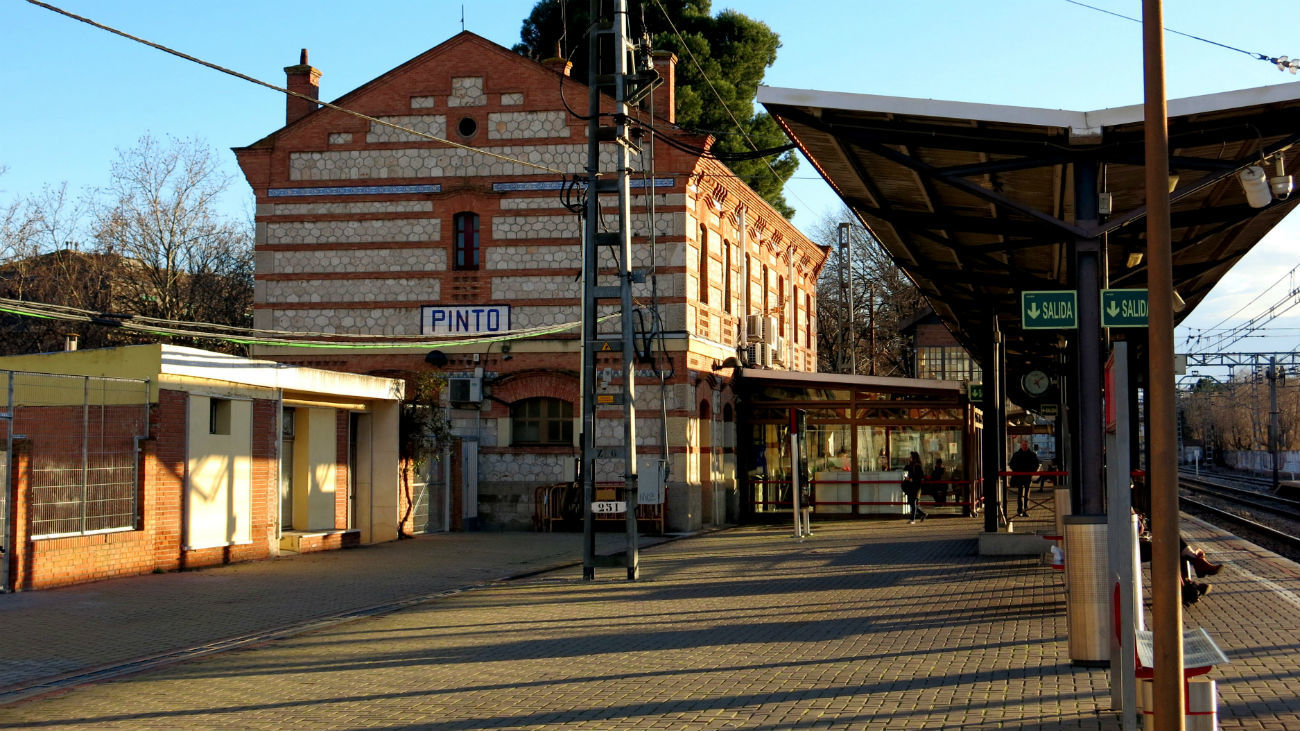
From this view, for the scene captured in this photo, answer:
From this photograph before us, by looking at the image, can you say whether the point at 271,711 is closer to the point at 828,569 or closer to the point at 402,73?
the point at 828,569

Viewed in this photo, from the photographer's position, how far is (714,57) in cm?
4669

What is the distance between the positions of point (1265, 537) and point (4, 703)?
88.5 feet

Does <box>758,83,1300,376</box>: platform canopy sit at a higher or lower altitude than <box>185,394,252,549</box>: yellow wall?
higher

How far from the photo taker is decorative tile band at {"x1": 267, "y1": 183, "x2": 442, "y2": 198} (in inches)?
1033

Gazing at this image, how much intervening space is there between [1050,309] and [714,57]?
123 ft

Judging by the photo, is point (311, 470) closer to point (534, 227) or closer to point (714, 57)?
point (534, 227)

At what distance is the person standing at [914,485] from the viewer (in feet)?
88.9

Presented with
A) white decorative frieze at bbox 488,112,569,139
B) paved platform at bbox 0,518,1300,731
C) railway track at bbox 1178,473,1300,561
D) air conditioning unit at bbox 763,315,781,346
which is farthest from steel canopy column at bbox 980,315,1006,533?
white decorative frieze at bbox 488,112,569,139

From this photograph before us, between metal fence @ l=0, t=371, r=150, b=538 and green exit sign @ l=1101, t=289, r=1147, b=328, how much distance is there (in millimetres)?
12498

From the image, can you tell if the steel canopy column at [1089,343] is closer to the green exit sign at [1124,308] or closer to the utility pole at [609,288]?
the green exit sign at [1124,308]

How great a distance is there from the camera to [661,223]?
25406 mm

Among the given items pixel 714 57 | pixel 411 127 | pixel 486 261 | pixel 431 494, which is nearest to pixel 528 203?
pixel 486 261

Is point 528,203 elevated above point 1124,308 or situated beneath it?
elevated above

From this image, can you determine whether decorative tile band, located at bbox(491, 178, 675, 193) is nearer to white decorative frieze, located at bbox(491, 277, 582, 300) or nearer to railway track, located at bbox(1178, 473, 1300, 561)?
white decorative frieze, located at bbox(491, 277, 582, 300)
